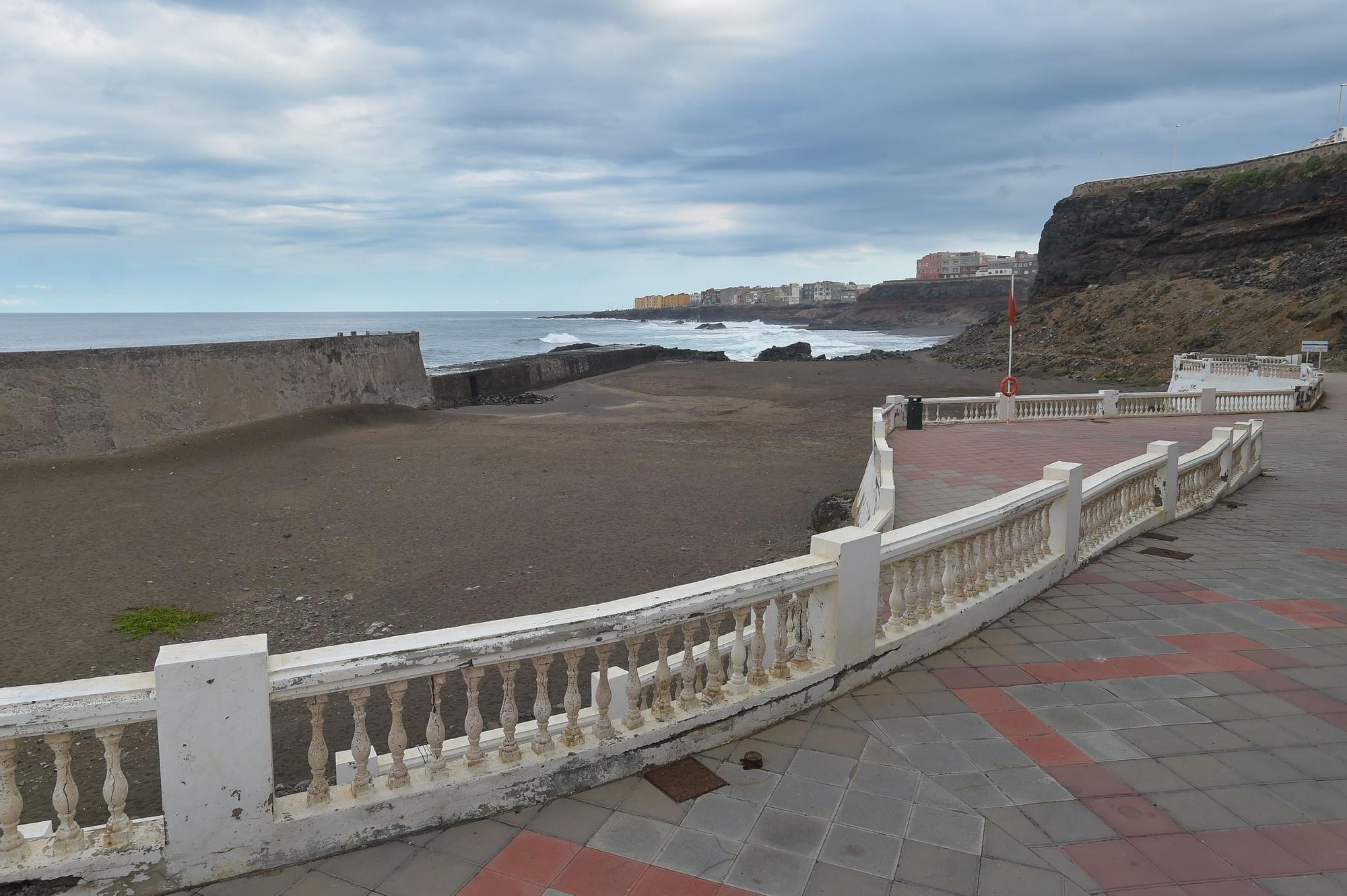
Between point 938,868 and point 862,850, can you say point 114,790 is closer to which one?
point 862,850

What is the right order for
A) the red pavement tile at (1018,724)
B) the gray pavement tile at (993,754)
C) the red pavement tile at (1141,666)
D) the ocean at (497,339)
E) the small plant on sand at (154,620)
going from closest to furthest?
1. the gray pavement tile at (993,754)
2. the red pavement tile at (1018,724)
3. the red pavement tile at (1141,666)
4. the small plant on sand at (154,620)
5. the ocean at (497,339)

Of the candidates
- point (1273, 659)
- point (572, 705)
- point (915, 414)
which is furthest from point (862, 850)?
point (915, 414)

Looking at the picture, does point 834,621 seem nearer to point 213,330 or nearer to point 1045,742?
point 1045,742

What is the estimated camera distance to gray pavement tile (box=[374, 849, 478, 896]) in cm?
266

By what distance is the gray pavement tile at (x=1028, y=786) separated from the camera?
318 centimetres

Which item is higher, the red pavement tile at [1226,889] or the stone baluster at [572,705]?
the stone baluster at [572,705]

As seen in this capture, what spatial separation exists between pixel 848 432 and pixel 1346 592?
1499cm

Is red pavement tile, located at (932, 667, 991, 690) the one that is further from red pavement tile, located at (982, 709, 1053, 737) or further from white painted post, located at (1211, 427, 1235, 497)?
white painted post, located at (1211, 427, 1235, 497)

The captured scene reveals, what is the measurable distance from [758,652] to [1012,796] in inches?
47.5

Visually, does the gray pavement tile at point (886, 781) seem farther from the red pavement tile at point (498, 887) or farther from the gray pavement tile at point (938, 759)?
the red pavement tile at point (498, 887)

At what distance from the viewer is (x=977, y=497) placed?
961 centimetres

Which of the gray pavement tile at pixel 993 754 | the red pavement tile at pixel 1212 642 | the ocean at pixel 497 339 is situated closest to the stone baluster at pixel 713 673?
the gray pavement tile at pixel 993 754

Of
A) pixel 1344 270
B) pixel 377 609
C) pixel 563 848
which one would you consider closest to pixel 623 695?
pixel 563 848

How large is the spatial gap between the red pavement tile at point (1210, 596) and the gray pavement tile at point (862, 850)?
417cm
